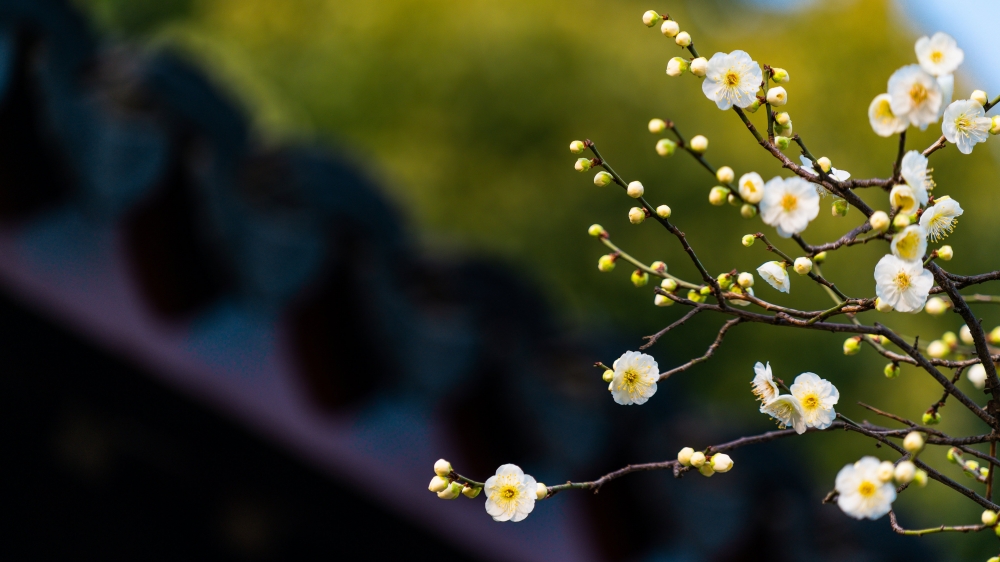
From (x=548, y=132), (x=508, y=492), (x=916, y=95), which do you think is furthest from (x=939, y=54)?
(x=548, y=132)

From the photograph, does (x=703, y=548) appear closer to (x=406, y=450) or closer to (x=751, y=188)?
(x=406, y=450)

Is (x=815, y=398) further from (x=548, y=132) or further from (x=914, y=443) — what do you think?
(x=548, y=132)

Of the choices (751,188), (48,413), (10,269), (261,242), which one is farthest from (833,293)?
(48,413)

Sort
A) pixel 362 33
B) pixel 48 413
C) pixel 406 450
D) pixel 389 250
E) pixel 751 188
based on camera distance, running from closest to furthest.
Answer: pixel 751 188 → pixel 389 250 → pixel 406 450 → pixel 48 413 → pixel 362 33

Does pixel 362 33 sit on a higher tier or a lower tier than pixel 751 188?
higher

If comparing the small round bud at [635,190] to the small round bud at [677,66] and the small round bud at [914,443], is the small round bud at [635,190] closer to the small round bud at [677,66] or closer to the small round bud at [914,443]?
the small round bud at [677,66]

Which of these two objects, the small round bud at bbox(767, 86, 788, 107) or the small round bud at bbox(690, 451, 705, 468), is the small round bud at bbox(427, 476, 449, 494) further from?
the small round bud at bbox(767, 86, 788, 107)

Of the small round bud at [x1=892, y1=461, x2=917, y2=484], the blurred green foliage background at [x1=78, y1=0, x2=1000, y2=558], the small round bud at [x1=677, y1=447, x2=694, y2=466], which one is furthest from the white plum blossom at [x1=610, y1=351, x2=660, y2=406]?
the blurred green foliage background at [x1=78, y1=0, x2=1000, y2=558]
